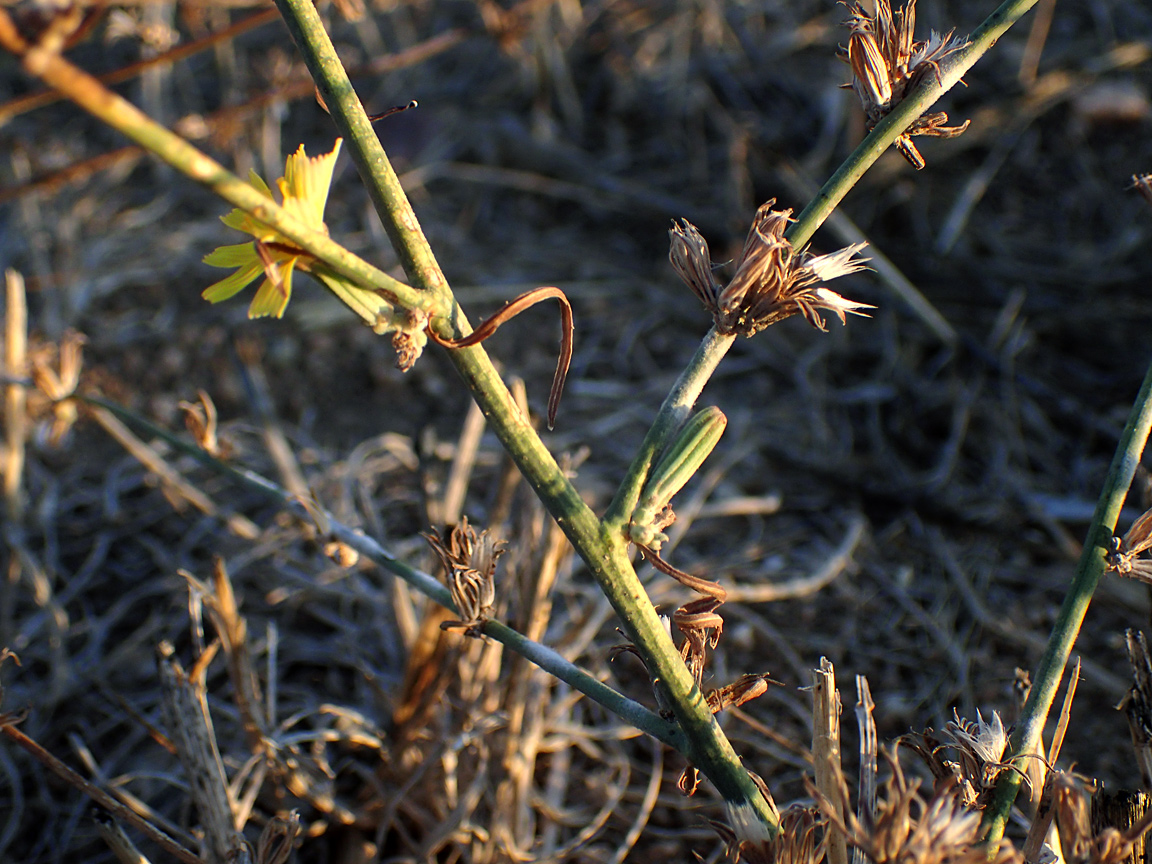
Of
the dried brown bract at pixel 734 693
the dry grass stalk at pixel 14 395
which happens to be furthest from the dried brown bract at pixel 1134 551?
the dry grass stalk at pixel 14 395

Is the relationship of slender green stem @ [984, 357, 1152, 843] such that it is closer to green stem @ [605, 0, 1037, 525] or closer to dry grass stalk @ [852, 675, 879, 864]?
dry grass stalk @ [852, 675, 879, 864]

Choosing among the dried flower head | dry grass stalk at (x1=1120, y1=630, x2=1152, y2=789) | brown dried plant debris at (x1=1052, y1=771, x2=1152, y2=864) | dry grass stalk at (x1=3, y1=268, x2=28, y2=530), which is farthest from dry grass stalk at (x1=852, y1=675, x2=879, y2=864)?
dry grass stalk at (x1=3, y1=268, x2=28, y2=530)

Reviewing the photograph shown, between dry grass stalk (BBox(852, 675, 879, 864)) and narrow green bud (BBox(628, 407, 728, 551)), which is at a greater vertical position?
narrow green bud (BBox(628, 407, 728, 551))

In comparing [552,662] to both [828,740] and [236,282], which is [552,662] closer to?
[828,740]

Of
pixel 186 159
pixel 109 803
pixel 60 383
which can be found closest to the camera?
pixel 186 159

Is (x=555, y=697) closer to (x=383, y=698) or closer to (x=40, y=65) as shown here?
(x=383, y=698)

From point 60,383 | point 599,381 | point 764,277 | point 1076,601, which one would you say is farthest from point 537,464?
point 599,381
